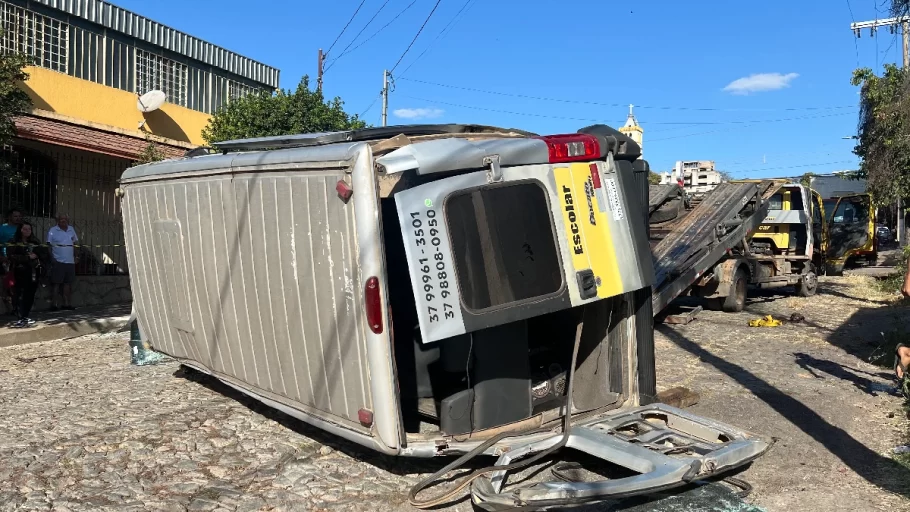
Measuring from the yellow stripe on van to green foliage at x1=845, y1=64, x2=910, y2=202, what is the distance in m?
15.7

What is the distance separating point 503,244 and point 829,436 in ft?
11.3

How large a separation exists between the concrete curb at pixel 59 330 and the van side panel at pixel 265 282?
401 cm

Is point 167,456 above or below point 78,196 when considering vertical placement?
below

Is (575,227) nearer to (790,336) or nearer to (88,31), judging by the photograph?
(790,336)

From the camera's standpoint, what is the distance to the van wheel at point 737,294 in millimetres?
11953

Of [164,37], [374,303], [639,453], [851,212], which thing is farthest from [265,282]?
[851,212]

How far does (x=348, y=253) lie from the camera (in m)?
3.97

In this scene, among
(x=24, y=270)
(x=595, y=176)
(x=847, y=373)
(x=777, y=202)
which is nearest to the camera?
(x=595, y=176)

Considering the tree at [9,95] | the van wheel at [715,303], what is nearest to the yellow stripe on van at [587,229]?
the tree at [9,95]

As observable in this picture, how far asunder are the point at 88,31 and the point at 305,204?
13.8 metres

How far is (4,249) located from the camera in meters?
10.8

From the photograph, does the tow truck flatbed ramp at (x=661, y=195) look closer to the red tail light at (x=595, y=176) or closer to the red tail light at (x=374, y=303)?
the red tail light at (x=595, y=176)

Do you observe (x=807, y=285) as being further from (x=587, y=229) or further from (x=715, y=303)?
(x=587, y=229)

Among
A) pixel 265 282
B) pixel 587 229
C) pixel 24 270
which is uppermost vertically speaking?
pixel 587 229
